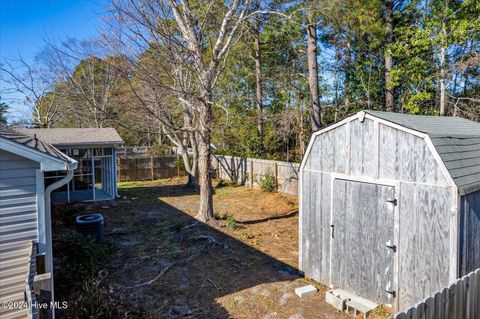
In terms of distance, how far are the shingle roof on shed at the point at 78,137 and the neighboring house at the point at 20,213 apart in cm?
966

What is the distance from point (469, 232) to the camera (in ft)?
15.3

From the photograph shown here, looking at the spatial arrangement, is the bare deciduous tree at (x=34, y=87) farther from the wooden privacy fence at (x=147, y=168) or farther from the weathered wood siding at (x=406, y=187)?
the weathered wood siding at (x=406, y=187)

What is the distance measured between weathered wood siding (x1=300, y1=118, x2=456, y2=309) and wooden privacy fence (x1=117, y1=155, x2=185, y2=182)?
15563 mm

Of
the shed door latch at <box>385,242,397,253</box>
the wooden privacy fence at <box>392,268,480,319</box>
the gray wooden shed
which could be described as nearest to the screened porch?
the gray wooden shed

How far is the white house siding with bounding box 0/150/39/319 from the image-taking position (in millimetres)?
4410

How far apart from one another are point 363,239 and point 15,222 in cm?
529

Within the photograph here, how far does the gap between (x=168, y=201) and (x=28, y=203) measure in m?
9.74

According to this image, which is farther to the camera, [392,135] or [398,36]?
[398,36]

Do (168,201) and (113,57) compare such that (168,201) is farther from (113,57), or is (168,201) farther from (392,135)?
(392,135)

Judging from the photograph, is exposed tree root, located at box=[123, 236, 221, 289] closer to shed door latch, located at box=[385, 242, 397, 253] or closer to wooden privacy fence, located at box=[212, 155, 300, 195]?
shed door latch, located at box=[385, 242, 397, 253]

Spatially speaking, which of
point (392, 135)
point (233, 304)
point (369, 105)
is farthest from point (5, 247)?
point (369, 105)

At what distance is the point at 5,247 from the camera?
4438mm

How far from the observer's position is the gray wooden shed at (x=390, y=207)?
4547 millimetres

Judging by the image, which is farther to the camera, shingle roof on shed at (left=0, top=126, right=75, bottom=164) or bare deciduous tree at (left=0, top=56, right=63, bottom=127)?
bare deciduous tree at (left=0, top=56, right=63, bottom=127)
